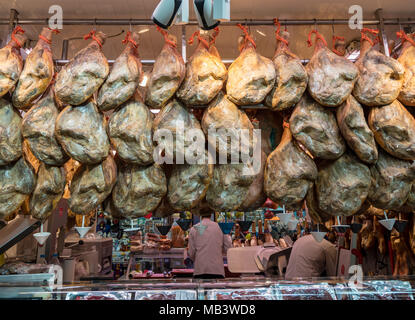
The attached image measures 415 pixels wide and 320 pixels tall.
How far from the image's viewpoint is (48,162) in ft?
6.41

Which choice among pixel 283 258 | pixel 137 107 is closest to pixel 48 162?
pixel 137 107

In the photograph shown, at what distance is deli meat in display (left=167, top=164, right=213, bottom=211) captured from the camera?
76.7 inches

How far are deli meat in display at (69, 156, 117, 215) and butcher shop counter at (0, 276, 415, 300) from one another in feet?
1.96

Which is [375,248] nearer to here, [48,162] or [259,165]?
[259,165]

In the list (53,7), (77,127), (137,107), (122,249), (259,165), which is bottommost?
(122,249)

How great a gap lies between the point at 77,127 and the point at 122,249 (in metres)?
6.06

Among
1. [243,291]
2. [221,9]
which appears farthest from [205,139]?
[243,291]

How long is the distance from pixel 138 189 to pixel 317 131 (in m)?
1.25

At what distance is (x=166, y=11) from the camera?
1451mm

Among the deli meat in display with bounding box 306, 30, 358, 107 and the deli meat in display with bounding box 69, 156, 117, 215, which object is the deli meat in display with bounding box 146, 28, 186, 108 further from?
the deli meat in display with bounding box 306, 30, 358, 107

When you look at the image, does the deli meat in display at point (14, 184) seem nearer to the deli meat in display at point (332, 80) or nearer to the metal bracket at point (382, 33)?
the deli meat in display at point (332, 80)

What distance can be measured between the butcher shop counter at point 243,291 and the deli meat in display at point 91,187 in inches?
23.5

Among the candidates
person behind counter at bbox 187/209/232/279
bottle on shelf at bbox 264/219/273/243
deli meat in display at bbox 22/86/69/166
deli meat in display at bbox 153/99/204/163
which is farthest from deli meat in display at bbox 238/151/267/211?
bottle on shelf at bbox 264/219/273/243

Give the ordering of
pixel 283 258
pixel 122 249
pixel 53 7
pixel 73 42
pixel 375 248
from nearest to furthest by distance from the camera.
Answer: pixel 53 7
pixel 73 42
pixel 375 248
pixel 283 258
pixel 122 249
